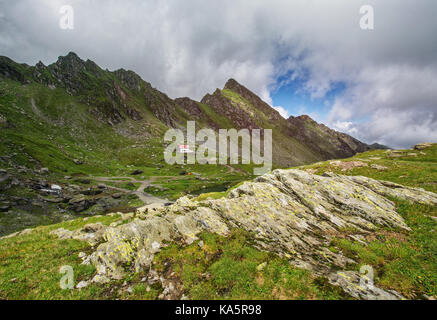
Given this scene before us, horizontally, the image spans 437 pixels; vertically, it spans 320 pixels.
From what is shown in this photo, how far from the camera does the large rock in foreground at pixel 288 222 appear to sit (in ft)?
36.6

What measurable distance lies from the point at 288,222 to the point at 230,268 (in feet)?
27.3

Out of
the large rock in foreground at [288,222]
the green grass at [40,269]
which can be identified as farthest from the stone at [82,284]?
the large rock in foreground at [288,222]

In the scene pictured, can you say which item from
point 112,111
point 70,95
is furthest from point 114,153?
point 70,95

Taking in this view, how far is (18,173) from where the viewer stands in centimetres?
5288

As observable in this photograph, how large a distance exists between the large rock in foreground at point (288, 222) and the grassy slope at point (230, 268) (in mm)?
989

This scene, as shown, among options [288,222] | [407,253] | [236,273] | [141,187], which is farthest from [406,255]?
[141,187]

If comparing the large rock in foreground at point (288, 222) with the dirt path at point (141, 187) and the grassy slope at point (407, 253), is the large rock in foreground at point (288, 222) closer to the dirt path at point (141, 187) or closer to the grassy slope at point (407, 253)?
the grassy slope at point (407, 253)

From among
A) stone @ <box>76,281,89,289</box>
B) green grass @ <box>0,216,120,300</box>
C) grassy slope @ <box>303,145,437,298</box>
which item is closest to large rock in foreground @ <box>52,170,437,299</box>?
stone @ <box>76,281,89,289</box>

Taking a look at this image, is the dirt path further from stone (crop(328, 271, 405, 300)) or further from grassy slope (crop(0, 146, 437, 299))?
stone (crop(328, 271, 405, 300))

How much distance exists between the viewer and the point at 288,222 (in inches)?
617

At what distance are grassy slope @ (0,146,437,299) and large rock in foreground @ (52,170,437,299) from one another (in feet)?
3.25

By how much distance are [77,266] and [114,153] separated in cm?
13991

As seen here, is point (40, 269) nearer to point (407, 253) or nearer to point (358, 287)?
point (358, 287)
